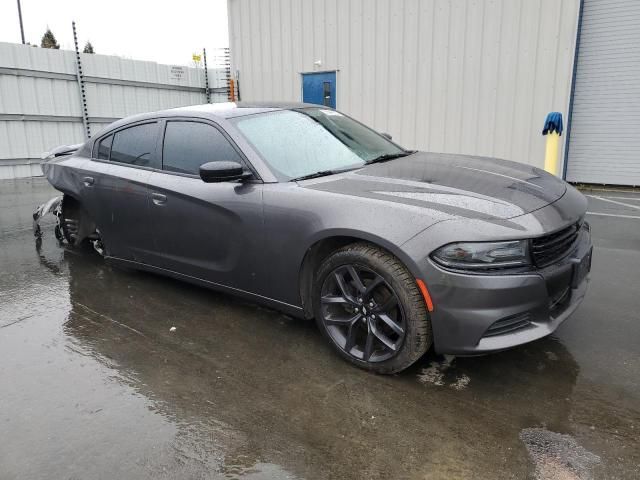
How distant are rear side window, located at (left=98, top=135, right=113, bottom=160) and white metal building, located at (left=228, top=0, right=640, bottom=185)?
694 cm

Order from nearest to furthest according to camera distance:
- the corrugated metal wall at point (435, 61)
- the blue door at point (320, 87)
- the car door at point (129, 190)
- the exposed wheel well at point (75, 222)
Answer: the car door at point (129, 190), the exposed wheel well at point (75, 222), the corrugated metal wall at point (435, 61), the blue door at point (320, 87)

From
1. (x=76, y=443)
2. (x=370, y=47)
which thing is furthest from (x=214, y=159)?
(x=370, y=47)

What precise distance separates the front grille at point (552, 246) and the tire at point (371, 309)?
0.60 meters

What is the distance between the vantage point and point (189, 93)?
13.7 m

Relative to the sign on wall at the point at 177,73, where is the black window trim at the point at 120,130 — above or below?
below

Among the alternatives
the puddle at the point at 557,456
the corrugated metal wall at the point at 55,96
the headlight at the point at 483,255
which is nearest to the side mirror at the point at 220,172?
the headlight at the point at 483,255

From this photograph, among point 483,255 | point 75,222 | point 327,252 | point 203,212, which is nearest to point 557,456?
point 483,255

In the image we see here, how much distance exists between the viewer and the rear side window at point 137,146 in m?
3.91

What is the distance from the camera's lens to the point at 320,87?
1120 centimetres

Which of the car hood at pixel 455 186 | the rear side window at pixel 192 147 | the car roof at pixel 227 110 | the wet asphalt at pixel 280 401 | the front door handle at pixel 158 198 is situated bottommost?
the wet asphalt at pixel 280 401

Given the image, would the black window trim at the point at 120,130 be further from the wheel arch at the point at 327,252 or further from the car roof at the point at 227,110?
the wheel arch at the point at 327,252

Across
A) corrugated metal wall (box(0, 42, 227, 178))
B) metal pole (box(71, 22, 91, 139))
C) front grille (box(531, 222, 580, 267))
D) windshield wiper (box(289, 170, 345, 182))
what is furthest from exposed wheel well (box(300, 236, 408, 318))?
metal pole (box(71, 22, 91, 139))

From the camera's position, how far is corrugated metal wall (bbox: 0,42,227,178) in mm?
10352

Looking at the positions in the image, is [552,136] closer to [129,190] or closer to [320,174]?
[320,174]
